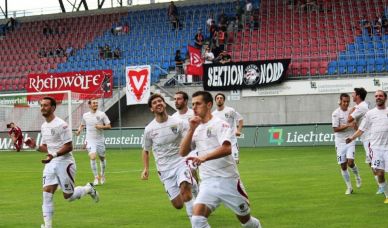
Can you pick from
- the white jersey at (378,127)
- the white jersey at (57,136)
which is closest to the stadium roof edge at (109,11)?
the white jersey at (378,127)

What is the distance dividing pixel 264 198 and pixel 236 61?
2733cm

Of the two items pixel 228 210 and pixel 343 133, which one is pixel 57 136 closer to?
pixel 228 210

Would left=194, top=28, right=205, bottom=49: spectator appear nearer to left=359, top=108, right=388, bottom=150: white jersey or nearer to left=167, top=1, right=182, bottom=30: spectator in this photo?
left=167, top=1, right=182, bottom=30: spectator

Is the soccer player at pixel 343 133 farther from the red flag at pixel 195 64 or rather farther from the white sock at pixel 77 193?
the red flag at pixel 195 64

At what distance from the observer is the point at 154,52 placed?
51.7 m

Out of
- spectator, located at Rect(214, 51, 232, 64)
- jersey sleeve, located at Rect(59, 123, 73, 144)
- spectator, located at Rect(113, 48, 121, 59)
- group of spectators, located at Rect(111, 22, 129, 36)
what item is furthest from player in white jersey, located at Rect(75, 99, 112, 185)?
group of spectators, located at Rect(111, 22, 129, 36)

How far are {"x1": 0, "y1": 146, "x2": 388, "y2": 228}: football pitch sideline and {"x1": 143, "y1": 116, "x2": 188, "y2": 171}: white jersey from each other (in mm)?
1148

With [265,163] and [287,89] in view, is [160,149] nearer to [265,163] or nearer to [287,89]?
[265,163]

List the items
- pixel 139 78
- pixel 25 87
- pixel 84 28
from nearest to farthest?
pixel 139 78 → pixel 25 87 → pixel 84 28

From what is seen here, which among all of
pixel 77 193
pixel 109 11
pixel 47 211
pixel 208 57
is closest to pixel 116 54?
pixel 109 11

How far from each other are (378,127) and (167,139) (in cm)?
497

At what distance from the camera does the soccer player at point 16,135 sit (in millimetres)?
43625

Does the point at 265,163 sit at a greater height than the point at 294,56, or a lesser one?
lesser

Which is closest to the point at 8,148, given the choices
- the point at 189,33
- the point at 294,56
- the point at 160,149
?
the point at 189,33
